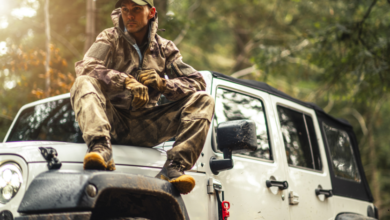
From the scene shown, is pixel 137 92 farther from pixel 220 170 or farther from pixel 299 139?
pixel 299 139

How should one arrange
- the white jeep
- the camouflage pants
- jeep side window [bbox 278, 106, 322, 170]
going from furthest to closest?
jeep side window [bbox 278, 106, 322, 170], the camouflage pants, the white jeep

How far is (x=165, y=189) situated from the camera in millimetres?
2227

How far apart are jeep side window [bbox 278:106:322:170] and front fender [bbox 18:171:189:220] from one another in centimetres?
199

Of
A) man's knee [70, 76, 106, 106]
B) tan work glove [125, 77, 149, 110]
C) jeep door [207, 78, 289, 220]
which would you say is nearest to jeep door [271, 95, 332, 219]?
jeep door [207, 78, 289, 220]

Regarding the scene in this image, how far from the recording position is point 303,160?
4137 millimetres

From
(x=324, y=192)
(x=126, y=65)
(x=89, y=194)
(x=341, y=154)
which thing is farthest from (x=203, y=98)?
(x=341, y=154)

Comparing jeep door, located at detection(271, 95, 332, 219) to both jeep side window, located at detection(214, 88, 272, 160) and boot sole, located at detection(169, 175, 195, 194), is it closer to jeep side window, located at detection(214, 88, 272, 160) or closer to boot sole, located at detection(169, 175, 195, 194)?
jeep side window, located at detection(214, 88, 272, 160)

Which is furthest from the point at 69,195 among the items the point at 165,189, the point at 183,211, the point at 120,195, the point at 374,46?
the point at 374,46

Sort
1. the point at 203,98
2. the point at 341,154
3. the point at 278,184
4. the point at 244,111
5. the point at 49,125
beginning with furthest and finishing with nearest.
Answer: the point at 341,154 < the point at 49,125 < the point at 244,111 < the point at 278,184 < the point at 203,98

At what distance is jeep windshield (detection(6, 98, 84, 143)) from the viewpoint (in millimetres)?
3859

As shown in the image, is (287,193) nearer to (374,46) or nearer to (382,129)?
(374,46)

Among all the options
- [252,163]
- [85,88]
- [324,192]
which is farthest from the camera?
[324,192]

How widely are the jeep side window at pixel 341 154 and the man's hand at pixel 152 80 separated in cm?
267

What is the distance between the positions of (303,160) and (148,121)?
2.01 meters
